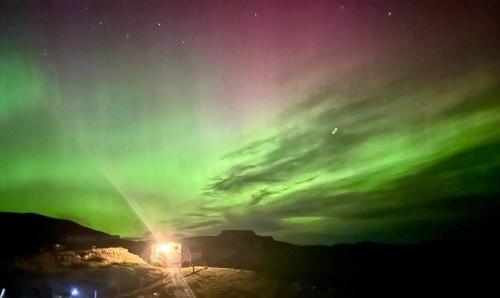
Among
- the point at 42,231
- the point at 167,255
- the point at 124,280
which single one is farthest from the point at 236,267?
the point at 42,231

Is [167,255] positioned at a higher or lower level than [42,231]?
lower

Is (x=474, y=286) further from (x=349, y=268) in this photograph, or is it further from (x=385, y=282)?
(x=349, y=268)

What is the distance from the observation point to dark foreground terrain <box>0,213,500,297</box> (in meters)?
33.3

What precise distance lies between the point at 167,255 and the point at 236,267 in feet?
76.4

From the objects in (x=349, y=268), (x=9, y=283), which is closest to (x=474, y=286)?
(x=349, y=268)

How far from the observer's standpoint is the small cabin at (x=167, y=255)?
44219 mm

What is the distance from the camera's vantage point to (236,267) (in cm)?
6569

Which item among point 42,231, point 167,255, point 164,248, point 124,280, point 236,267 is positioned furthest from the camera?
point 42,231

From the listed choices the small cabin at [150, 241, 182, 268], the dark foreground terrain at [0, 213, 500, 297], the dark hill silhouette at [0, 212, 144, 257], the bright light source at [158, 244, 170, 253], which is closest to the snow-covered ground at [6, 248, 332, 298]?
the dark foreground terrain at [0, 213, 500, 297]

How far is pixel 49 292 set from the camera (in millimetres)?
30312

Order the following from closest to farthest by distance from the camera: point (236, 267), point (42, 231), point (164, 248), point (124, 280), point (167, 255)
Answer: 1. point (124, 280)
2. point (167, 255)
3. point (164, 248)
4. point (236, 267)
5. point (42, 231)

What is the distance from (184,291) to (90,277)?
790 centimetres

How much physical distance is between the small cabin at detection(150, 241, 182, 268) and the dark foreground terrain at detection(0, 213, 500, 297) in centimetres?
169

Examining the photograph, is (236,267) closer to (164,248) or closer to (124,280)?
(164,248)
